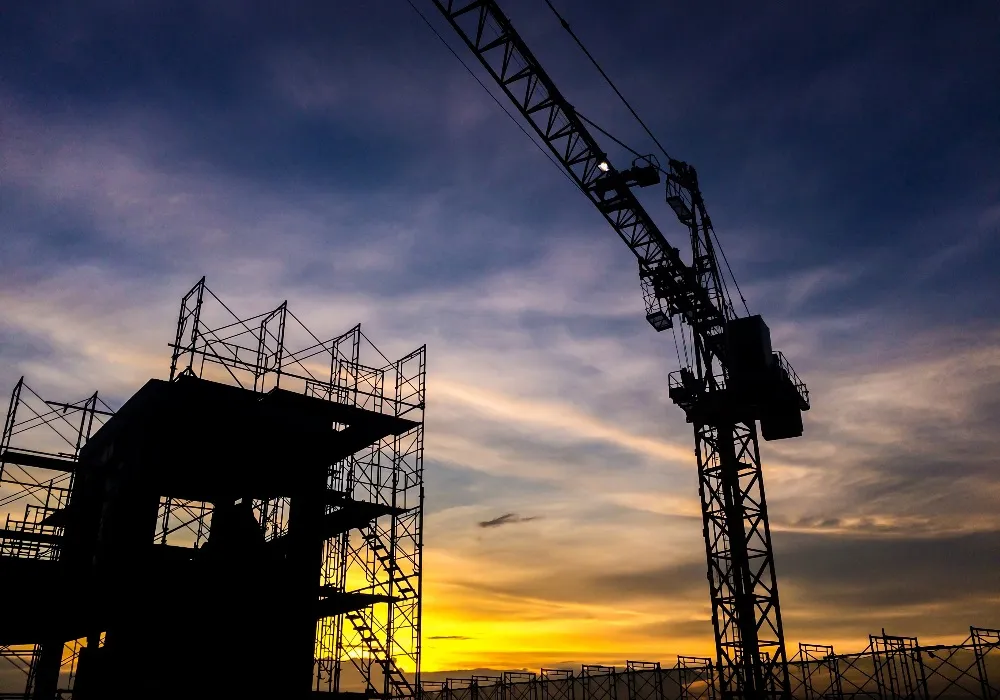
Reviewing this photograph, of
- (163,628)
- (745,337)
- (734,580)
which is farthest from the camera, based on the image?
(745,337)

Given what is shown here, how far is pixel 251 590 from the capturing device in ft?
89.1

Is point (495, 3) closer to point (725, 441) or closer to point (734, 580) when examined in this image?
point (725, 441)

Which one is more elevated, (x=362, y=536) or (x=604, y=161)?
(x=604, y=161)

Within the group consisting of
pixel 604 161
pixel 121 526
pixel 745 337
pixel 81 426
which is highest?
pixel 604 161

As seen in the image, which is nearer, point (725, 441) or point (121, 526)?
point (121, 526)

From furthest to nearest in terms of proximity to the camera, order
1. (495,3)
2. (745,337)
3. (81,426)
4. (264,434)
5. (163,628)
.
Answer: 1. (745,337)
2. (81,426)
3. (495,3)
4. (264,434)
5. (163,628)

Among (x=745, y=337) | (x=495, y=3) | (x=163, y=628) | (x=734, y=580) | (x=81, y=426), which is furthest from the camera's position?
(x=745, y=337)

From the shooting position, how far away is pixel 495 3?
34688 mm

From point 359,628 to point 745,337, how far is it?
26292mm

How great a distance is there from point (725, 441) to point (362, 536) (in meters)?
21.7

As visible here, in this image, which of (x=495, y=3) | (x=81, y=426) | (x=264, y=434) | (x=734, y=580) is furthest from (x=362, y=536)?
(x=495, y=3)

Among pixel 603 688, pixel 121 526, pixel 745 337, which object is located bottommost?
pixel 603 688

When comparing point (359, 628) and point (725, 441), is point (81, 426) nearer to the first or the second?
point (359, 628)

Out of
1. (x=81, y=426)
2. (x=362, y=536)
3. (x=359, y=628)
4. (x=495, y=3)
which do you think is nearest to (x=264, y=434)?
(x=362, y=536)
